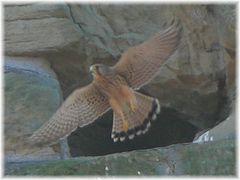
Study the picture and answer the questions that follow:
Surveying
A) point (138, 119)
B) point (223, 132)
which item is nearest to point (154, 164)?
point (138, 119)

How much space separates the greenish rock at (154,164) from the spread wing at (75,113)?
0.21 m

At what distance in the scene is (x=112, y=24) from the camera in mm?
5859

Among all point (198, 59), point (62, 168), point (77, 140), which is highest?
point (198, 59)

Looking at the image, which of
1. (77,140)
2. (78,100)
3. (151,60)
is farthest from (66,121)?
(77,140)

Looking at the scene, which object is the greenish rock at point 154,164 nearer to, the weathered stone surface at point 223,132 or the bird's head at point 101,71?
the weathered stone surface at point 223,132

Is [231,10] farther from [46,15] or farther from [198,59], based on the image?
[46,15]

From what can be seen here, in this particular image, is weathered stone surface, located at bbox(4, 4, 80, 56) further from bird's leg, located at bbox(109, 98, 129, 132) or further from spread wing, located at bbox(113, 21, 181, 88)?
spread wing, located at bbox(113, 21, 181, 88)

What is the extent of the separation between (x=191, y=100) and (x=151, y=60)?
110cm

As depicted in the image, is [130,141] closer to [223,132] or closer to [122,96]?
[223,132]

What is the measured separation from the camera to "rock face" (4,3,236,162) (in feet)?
18.8

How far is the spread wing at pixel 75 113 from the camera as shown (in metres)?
4.78

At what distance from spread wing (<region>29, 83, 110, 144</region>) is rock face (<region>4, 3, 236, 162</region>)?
0.95m

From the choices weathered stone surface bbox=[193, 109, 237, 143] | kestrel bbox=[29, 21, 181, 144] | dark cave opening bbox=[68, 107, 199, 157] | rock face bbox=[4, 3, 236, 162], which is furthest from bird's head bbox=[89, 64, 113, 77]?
dark cave opening bbox=[68, 107, 199, 157]

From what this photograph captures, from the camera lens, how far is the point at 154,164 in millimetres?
4656
